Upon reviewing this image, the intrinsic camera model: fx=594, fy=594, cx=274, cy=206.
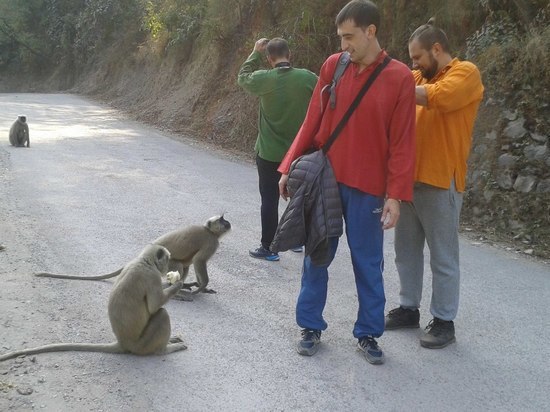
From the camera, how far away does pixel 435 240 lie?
467 cm

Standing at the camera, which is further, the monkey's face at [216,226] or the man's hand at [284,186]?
the monkey's face at [216,226]

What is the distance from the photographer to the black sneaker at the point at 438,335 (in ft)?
15.6

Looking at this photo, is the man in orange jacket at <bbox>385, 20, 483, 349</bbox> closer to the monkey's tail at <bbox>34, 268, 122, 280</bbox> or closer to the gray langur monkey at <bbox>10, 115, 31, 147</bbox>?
the monkey's tail at <bbox>34, 268, 122, 280</bbox>

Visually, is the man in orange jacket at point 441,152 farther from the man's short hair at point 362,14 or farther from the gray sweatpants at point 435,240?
the man's short hair at point 362,14

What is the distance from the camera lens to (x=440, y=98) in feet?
14.0

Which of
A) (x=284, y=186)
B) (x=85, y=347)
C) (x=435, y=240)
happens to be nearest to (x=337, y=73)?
(x=284, y=186)

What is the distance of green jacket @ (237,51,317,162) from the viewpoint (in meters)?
6.31

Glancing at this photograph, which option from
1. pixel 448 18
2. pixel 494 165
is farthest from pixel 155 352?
pixel 448 18

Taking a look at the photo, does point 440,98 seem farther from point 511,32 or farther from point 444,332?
point 511,32

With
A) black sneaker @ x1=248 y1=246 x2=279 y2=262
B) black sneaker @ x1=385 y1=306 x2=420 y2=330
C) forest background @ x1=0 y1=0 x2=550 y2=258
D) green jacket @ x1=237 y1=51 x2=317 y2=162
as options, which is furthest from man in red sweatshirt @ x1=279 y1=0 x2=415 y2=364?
forest background @ x1=0 y1=0 x2=550 y2=258

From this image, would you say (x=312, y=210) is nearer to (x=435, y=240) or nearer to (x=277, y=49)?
(x=435, y=240)

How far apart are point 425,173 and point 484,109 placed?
624 cm

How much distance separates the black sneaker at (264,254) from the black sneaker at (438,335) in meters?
2.44

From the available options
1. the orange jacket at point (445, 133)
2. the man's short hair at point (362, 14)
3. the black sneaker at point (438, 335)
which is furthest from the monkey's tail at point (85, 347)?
the man's short hair at point (362, 14)
